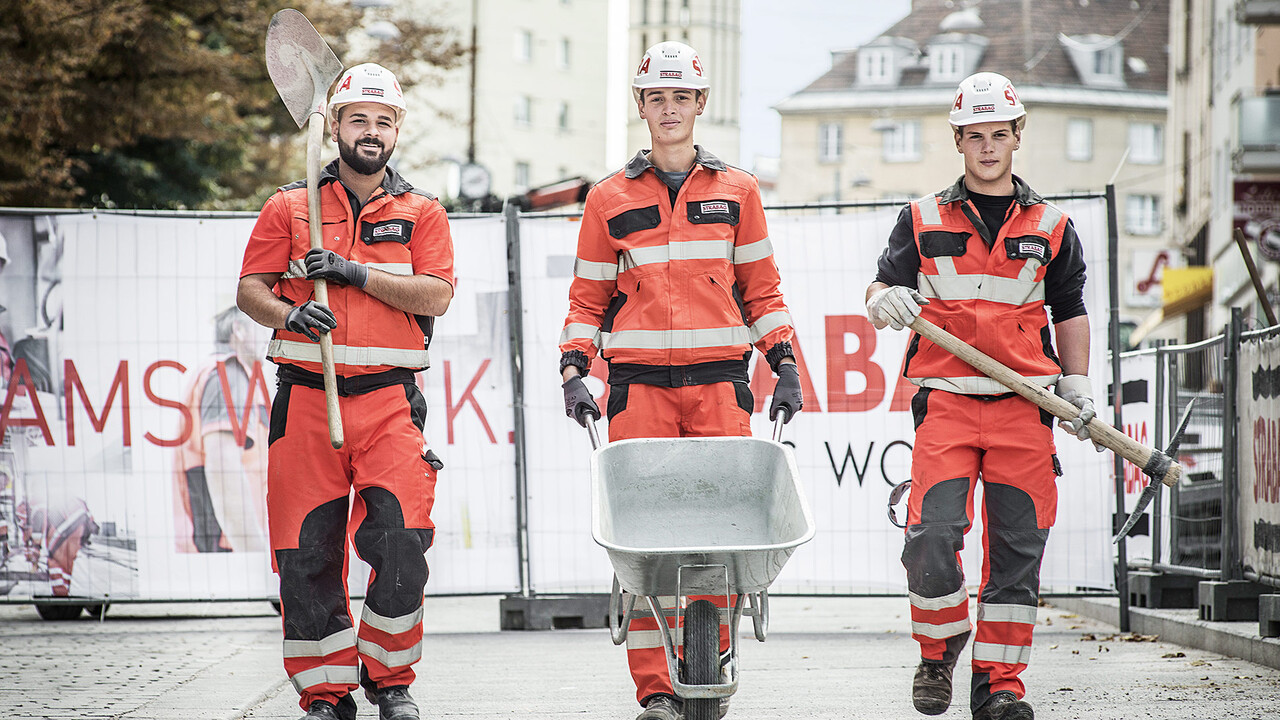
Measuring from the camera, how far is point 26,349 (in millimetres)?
9023

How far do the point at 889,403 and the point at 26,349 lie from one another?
506 cm

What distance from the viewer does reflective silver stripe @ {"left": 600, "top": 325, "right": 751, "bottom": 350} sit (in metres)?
5.63

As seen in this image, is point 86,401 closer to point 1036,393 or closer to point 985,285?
point 985,285

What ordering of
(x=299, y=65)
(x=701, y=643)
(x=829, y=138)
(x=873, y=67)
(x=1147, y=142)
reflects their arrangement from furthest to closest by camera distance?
(x=829, y=138), (x=873, y=67), (x=1147, y=142), (x=299, y=65), (x=701, y=643)

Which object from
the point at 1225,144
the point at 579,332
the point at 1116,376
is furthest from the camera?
the point at 1225,144

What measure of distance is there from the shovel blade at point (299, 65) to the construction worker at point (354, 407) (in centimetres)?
42

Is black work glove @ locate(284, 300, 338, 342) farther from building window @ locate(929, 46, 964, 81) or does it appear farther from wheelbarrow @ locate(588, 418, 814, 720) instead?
building window @ locate(929, 46, 964, 81)

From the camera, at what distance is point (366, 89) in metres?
5.71

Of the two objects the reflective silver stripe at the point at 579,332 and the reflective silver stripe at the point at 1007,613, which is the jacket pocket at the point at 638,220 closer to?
the reflective silver stripe at the point at 579,332

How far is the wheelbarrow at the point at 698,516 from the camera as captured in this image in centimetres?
477

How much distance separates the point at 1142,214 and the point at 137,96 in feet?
187

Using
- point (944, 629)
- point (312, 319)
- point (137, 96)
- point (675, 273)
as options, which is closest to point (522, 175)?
point (137, 96)

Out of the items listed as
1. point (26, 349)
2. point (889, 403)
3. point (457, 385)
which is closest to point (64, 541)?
point (26, 349)

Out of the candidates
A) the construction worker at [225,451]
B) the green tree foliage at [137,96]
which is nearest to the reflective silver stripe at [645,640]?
the construction worker at [225,451]
